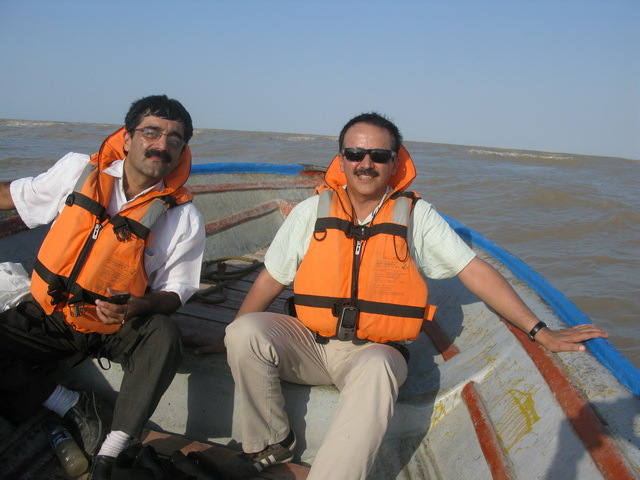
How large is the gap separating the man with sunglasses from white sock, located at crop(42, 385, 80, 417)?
0.72 m

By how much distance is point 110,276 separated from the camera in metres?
2.08

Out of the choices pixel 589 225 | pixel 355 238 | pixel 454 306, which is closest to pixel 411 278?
pixel 355 238

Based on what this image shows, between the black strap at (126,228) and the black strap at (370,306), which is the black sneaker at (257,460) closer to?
the black strap at (370,306)

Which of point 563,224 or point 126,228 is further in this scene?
point 563,224

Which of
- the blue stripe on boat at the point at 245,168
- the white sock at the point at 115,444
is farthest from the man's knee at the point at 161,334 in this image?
the blue stripe on boat at the point at 245,168

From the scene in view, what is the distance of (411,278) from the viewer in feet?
7.00

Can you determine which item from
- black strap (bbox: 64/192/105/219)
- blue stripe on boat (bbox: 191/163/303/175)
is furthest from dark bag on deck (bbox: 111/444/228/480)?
blue stripe on boat (bbox: 191/163/303/175)

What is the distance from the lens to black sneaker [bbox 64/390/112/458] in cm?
209

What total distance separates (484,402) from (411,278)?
56 centimetres

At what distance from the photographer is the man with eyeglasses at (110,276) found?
79.0 inches

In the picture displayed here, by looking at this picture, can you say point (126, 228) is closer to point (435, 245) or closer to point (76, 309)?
point (76, 309)

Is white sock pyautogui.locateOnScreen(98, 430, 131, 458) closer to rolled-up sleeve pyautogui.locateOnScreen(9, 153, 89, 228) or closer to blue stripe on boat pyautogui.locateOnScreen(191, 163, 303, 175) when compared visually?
rolled-up sleeve pyautogui.locateOnScreen(9, 153, 89, 228)

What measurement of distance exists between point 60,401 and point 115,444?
41 centimetres

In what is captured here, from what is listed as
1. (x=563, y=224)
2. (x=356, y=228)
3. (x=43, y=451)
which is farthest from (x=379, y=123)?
(x=563, y=224)
